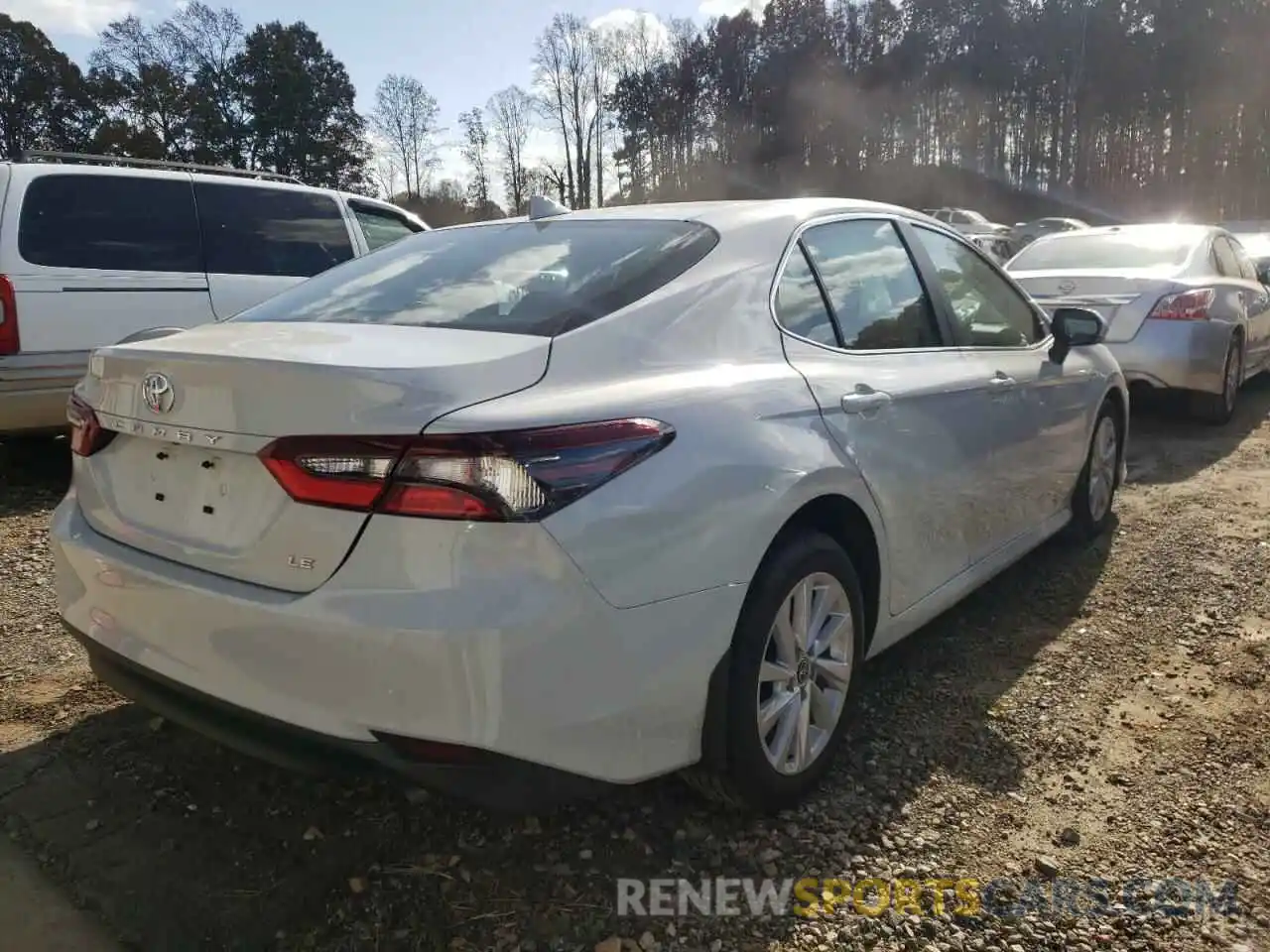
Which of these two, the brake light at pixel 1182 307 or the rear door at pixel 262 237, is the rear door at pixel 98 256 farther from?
the brake light at pixel 1182 307

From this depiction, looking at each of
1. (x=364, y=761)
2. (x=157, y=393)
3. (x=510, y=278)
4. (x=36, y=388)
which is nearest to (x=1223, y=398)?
(x=510, y=278)

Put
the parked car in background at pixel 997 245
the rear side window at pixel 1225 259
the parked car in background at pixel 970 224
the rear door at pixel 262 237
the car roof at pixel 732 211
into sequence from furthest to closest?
1. the parked car in background at pixel 970 224
2. the parked car in background at pixel 997 245
3. the rear side window at pixel 1225 259
4. the rear door at pixel 262 237
5. the car roof at pixel 732 211

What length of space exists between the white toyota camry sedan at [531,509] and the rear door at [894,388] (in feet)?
0.05

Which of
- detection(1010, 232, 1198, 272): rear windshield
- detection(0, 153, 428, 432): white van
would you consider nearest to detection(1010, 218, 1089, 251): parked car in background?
detection(1010, 232, 1198, 272): rear windshield

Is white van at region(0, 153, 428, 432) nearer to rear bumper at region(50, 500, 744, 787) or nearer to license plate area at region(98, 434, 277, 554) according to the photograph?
license plate area at region(98, 434, 277, 554)

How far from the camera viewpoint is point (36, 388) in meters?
4.84

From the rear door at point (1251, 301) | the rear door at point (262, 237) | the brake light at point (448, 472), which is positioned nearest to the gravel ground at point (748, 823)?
the brake light at point (448, 472)

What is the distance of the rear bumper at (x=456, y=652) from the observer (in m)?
1.67

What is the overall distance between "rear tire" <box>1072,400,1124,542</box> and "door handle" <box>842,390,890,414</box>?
6.62ft

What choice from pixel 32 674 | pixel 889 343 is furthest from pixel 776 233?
pixel 32 674

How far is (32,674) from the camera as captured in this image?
3082mm

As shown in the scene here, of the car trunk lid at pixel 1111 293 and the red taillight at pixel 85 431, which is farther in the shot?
the car trunk lid at pixel 1111 293

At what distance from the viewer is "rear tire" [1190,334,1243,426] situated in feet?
21.7

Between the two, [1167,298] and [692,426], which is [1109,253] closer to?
[1167,298]
